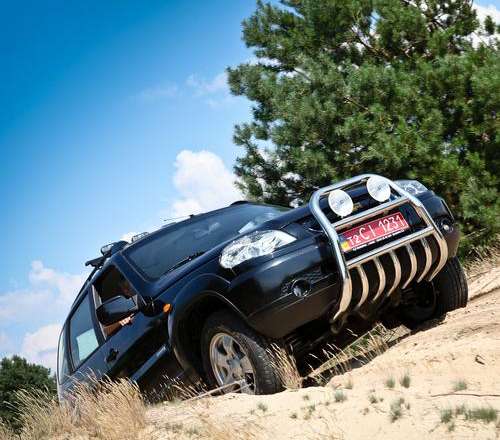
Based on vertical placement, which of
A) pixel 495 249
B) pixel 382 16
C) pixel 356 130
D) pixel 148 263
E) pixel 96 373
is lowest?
pixel 495 249

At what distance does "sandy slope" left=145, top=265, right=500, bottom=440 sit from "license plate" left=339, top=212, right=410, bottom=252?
80 cm

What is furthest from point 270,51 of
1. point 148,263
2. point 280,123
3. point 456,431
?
point 456,431

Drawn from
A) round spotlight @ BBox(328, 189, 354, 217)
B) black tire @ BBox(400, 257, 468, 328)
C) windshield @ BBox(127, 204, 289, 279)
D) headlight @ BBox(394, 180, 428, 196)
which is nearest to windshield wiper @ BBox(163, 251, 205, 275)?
windshield @ BBox(127, 204, 289, 279)

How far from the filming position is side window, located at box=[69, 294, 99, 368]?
21.9 feet

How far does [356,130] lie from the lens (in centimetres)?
1202

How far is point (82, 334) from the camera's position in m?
6.94

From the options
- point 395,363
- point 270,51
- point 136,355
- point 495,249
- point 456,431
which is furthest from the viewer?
point 270,51

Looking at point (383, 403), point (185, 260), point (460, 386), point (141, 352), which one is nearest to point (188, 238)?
point (185, 260)

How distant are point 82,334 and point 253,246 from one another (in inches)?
104

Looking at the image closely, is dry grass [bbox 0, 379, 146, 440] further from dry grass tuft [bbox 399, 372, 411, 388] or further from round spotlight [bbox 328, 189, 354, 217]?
round spotlight [bbox 328, 189, 354, 217]

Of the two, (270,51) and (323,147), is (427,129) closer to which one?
(323,147)

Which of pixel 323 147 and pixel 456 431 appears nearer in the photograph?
pixel 456 431

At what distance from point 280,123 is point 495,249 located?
3984 millimetres

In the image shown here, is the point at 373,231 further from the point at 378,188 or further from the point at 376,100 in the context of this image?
the point at 376,100
